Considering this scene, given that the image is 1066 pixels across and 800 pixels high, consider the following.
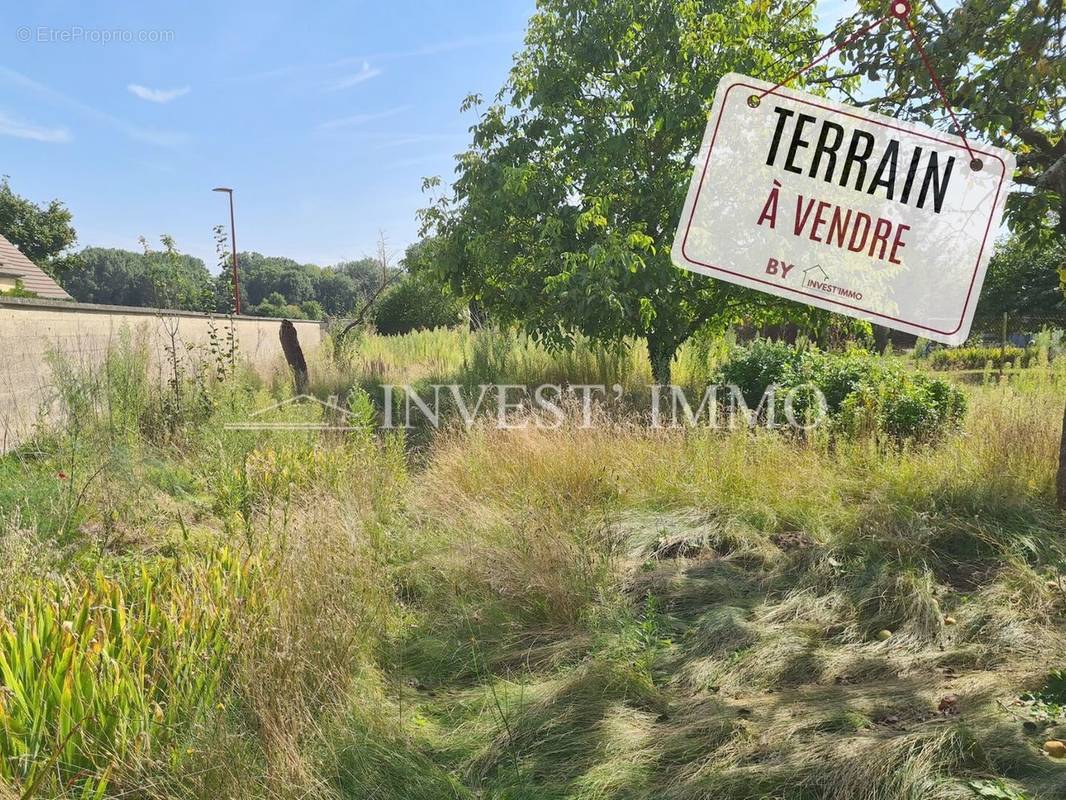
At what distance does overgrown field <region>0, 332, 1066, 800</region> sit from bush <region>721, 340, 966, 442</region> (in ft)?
0.66

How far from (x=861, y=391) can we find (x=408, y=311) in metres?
17.2

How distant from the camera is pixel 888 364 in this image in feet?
18.3

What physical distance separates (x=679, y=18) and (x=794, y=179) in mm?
2320

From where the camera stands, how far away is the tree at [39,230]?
1000 inches

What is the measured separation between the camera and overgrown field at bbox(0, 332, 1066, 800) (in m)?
1.70

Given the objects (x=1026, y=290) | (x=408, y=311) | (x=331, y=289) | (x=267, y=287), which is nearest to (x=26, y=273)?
(x=408, y=311)

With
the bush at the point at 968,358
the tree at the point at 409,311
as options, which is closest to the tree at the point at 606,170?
the bush at the point at 968,358

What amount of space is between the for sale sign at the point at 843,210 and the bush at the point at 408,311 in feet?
45.1

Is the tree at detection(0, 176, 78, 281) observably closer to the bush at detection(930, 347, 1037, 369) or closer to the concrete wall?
the concrete wall

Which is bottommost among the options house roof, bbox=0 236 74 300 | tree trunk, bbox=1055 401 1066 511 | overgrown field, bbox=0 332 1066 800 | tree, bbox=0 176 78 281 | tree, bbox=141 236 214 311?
overgrown field, bbox=0 332 1066 800

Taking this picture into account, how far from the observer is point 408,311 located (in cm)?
2045

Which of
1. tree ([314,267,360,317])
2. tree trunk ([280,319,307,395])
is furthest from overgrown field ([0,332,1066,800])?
tree ([314,267,360,317])

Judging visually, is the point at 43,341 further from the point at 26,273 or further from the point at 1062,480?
the point at 26,273

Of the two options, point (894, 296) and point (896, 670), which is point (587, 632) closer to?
point (896, 670)
